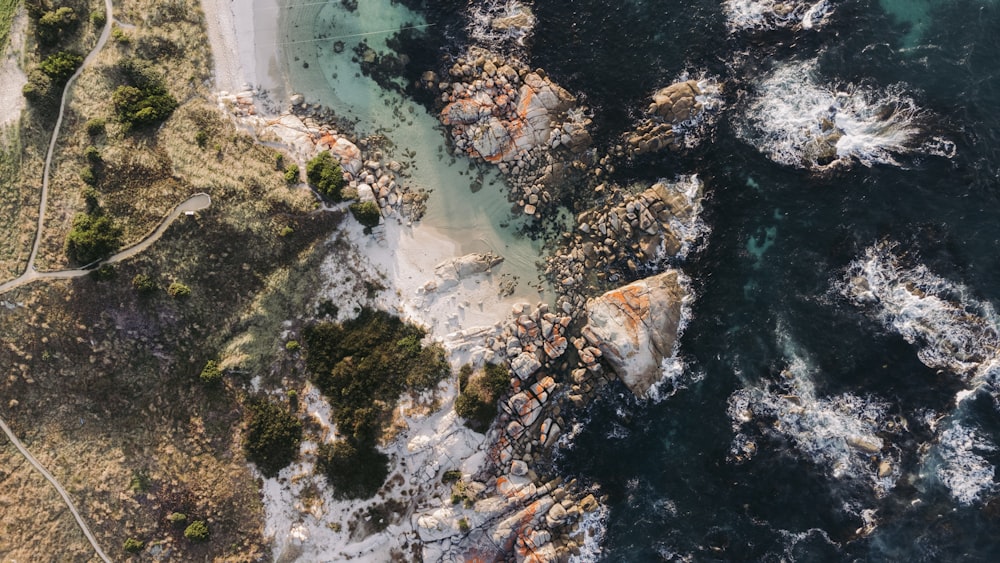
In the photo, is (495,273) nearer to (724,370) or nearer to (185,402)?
(724,370)

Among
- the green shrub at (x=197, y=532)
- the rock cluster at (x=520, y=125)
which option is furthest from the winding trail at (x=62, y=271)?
the rock cluster at (x=520, y=125)

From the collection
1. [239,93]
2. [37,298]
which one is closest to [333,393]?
[37,298]

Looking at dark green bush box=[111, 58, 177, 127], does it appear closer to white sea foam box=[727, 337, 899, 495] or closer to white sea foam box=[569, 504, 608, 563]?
white sea foam box=[569, 504, 608, 563]

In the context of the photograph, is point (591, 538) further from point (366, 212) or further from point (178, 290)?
point (178, 290)

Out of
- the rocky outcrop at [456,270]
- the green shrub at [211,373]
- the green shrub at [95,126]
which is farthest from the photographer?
the rocky outcrop at [456,270]

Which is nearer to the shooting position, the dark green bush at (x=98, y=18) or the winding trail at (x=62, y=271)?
the winding trail at (x=62, y=271)

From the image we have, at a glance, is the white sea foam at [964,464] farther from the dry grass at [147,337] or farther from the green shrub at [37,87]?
the green shrub at [37,87]
